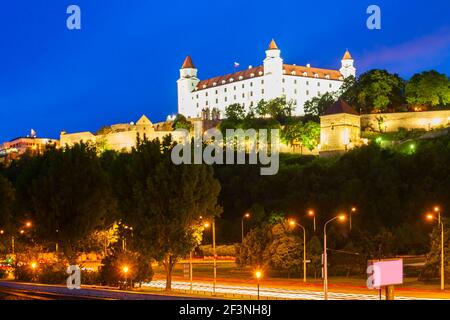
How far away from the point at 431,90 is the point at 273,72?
174 feet

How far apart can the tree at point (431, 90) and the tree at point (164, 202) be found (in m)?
78.6

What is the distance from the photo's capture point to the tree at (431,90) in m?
118

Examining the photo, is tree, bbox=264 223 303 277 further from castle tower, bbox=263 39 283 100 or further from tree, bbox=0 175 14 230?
castle tower, bbox=263 39 283 100

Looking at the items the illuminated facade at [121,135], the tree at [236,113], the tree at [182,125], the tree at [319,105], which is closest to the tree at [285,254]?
the tree at [236,113]

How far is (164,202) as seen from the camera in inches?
1881

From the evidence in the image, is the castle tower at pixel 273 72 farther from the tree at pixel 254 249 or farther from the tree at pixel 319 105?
the tree at pixel 254 249

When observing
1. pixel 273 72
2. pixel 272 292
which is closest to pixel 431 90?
pixel 273 72

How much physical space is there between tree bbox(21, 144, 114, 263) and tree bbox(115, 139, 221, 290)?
248 inches

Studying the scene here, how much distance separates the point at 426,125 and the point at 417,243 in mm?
41976

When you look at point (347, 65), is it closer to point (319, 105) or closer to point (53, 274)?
point (319, 105)

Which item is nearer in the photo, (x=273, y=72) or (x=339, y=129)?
(x=339, y=129)

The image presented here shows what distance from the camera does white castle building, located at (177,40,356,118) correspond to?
165750 millimetres

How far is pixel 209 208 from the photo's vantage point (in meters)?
49.1
